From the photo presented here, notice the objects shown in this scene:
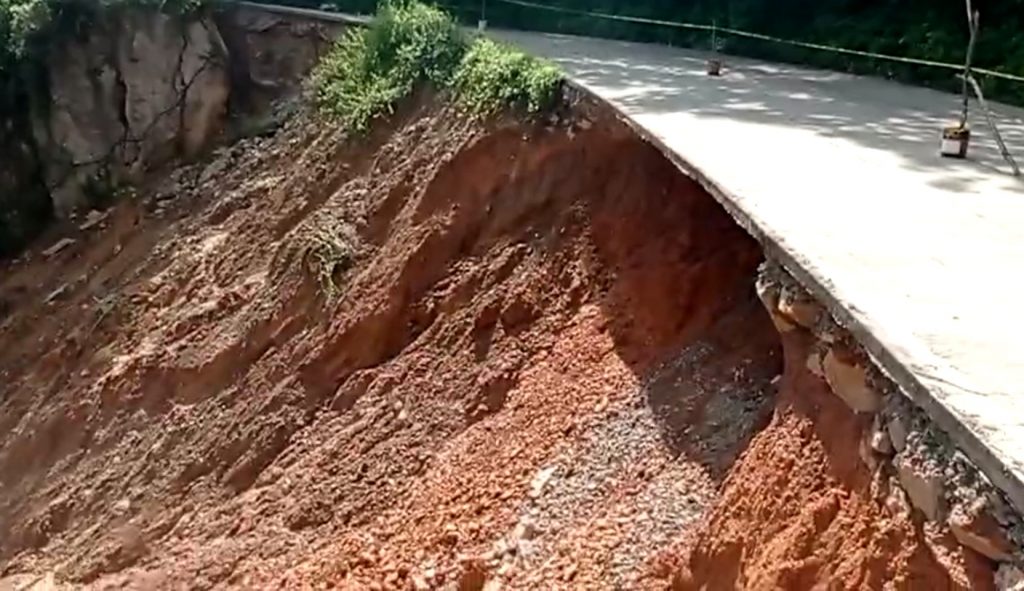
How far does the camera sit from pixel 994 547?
9.81ft

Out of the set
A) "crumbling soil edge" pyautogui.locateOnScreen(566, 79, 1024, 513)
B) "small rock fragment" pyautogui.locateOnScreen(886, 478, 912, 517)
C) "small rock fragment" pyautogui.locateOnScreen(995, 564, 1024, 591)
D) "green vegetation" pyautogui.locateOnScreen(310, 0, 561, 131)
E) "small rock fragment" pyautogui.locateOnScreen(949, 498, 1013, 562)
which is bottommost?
"small rock fragment" pyautogui.locateOnScreen(886, 478, 912, 517)

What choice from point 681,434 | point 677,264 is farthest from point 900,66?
point 681,434

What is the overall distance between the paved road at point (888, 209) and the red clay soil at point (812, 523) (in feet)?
1.24

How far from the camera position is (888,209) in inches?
218

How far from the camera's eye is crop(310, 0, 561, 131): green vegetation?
9078mm

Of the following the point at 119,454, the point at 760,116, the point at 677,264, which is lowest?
the point at 119,454

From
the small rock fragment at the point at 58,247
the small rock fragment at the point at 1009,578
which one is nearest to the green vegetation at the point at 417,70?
the small rock fragment at the point at 58,247

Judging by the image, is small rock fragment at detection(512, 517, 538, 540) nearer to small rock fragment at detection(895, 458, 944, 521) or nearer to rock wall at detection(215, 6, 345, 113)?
small rock fragment at detection(895, 458, 944, 521)

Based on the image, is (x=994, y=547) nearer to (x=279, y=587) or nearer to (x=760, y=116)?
(x=279, y=587)

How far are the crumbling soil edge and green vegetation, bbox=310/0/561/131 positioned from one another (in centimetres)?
362

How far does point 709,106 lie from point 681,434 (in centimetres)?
361

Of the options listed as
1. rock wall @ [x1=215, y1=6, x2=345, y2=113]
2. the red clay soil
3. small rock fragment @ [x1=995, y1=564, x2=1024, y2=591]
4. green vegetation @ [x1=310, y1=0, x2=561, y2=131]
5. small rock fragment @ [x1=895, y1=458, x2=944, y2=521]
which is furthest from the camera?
rock wall @ [x1=215, y1=6, x2=345, y2=113]

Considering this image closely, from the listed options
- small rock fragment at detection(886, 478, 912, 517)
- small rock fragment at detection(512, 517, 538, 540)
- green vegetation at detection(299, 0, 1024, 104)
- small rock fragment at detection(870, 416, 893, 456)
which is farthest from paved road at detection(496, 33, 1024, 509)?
small rock fragment at detection(512, 517, 538, 540)

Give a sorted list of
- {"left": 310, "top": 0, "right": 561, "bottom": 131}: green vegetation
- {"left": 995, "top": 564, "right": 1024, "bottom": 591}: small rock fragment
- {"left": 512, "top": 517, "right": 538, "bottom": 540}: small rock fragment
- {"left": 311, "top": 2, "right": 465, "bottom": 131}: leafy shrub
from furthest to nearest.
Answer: {"left": 311, "top": 2, "right": 465, "bottom": 131}: leafy shrub < {"left": 310, "top": 0, "right": 561, "bottom": 131}: green vegetation < {"left": 512, "top": 517, "right": 538, "bottom": 540}: small rock fragment < {"left": 995, "top": 564, "right": 1024, "bottom": 591}: small rock fragment
